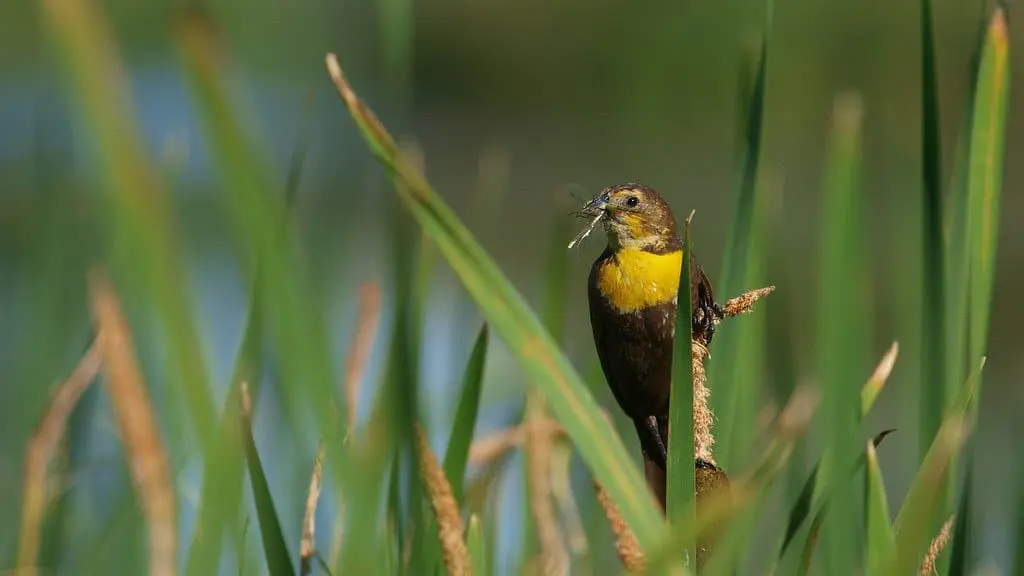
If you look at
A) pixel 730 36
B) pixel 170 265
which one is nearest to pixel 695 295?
pixel 170 265

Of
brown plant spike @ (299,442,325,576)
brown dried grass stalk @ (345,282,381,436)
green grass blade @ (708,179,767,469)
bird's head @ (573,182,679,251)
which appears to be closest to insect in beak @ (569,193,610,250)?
bird's head @ (573,182,679,251)

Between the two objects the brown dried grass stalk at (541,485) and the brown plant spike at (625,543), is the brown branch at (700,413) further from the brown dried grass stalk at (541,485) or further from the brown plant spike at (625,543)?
the brown dried grass stalk at (541,485)

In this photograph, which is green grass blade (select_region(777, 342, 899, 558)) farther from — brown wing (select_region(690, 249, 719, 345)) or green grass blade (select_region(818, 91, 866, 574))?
brown wing (select_region(690, 249, 719, 345))

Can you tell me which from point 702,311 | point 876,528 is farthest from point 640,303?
point 876,528

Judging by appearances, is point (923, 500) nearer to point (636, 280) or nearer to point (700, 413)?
point (700, 413)

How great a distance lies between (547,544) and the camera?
43.6 inches

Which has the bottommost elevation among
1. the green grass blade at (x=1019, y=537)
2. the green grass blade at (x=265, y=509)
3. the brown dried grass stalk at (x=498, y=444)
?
the brown dried grass stalk at (x=498, y=444)

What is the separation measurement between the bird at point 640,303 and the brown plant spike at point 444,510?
0.95ft

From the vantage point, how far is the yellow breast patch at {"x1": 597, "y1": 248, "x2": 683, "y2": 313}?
115 cm

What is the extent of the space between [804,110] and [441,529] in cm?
729

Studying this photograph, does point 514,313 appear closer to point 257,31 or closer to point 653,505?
point 653,505

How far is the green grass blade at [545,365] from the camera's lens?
2.47 ft

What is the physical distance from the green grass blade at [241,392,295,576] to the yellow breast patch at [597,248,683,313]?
404mm

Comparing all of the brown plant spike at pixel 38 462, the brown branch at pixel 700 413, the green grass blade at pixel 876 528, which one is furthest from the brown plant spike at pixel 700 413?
the brown plant spike at pixel 38 462
